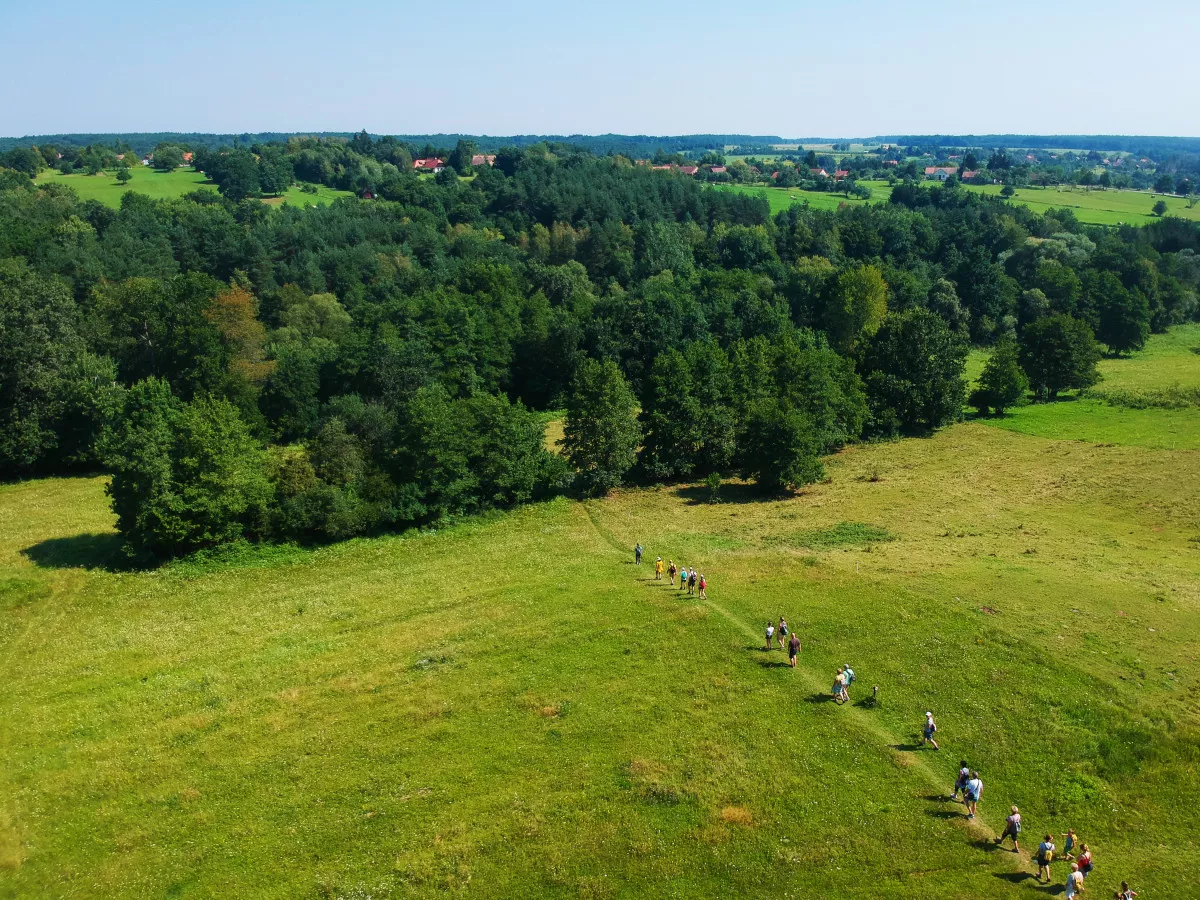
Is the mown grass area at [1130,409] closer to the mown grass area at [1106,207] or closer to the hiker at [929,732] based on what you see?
the hiker at [929,732]

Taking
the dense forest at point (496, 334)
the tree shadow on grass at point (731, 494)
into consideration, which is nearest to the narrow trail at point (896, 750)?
the tree shadow on grass at point (731, 494)

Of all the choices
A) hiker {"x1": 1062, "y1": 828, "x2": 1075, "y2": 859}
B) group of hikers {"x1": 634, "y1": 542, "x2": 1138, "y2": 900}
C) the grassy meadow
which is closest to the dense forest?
the grassy meadow

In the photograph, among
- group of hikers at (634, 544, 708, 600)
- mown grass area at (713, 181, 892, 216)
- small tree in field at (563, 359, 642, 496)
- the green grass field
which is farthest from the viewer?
mown grass area at (713, 181, 892, 216)

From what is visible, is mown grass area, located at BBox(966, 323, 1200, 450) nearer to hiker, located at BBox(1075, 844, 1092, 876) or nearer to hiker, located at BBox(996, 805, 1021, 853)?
hiker, located at BBox(996, 805, 1021, 853)

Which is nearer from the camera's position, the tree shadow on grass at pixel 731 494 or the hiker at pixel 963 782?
the hiker at pixel 963 782

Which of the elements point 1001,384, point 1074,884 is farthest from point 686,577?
point 1001,384

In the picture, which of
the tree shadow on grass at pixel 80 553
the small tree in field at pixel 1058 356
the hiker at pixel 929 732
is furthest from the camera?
the small tree in field at pixel 1058 356

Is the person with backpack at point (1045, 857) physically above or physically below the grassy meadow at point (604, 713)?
above
